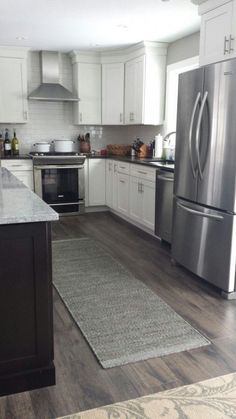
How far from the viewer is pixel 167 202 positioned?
13.3 ft

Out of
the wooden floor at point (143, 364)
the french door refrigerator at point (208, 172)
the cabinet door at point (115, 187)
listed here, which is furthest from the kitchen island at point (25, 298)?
the cabinet door at point (115, 187)

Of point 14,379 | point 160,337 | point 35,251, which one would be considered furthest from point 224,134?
point 14,379

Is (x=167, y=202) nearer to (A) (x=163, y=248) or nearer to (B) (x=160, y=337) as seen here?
(A) (x=163, y=248)

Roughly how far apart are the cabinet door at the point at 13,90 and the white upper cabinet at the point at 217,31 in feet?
10.3

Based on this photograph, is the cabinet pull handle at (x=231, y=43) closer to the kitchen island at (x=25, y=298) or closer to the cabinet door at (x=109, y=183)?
the kitchen island at (x=25, y=298)

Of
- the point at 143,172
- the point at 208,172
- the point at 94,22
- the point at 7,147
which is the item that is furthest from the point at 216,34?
the point at 7,147

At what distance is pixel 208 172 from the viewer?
3020mm

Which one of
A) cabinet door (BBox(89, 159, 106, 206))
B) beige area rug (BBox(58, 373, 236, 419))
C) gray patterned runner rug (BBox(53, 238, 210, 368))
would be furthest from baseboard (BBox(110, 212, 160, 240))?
beige area rug (BBox(58, 373, 236, 419))

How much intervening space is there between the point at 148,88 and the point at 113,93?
86cm

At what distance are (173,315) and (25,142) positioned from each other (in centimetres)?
423

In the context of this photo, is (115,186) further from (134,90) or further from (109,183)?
(134,90)

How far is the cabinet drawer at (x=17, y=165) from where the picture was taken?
17.7 feet

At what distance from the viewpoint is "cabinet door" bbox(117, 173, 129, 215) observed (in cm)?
530

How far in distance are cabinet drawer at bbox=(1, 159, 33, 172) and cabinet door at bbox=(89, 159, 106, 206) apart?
37.5 inches
